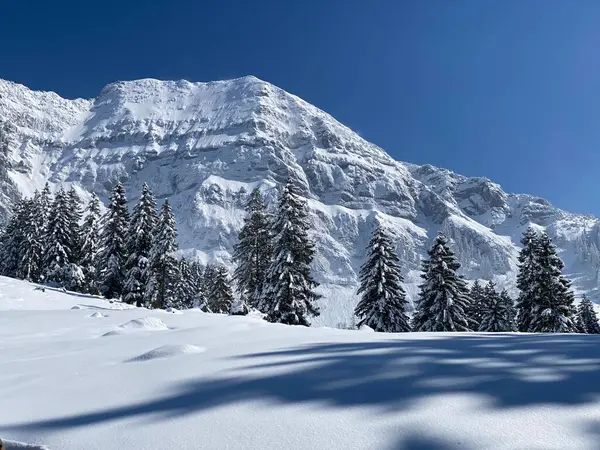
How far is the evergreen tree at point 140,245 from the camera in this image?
107 ft

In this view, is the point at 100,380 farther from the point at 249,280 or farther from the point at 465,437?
the point at 249,280

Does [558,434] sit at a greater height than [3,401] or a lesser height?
greater

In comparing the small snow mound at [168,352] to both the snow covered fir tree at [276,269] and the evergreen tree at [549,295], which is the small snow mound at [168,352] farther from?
the evergreen tree at [549,295]

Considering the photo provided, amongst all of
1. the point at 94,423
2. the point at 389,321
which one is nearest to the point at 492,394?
the point at 94,423

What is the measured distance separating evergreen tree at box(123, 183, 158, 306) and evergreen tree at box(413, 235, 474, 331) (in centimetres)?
2161

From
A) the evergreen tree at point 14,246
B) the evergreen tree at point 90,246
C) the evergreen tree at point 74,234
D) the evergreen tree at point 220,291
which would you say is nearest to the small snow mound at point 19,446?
the evergreen tree at point 220,291

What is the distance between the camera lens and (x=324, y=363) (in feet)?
12.7

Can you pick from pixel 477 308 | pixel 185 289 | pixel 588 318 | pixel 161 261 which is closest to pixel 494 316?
pixel 477 308

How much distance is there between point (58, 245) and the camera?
3662 centimetres

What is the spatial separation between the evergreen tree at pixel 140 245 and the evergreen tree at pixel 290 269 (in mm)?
13570

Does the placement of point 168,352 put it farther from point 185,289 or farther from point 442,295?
point 185,289

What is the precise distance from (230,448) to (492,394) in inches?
72.6

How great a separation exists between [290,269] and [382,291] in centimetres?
682

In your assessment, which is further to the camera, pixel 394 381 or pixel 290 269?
pixel 290 269
